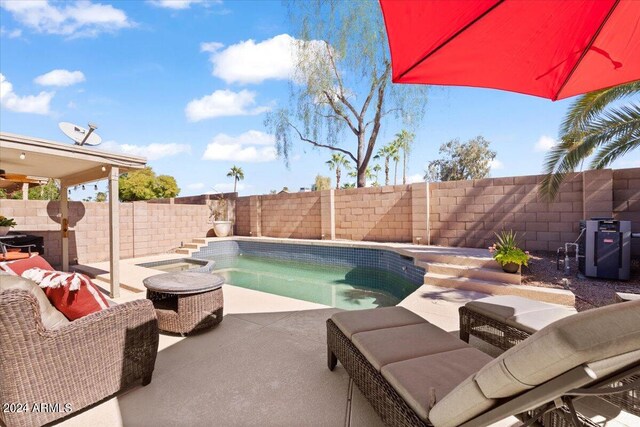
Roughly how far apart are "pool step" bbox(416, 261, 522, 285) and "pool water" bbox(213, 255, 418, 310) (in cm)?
62

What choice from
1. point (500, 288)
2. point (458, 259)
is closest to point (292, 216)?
point (458, 259)

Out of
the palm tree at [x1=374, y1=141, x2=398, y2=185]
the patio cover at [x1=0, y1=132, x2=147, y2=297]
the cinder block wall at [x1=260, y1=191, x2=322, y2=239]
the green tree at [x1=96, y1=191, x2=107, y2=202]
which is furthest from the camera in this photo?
the green tree at [x1=96, y1=191, x2=107, y2=202]

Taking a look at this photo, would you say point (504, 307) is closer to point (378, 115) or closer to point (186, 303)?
point (186, 303)

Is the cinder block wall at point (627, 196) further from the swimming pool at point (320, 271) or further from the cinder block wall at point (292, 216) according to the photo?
the cinder block wall at point (292, 216)

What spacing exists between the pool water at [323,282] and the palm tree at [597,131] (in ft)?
11.3

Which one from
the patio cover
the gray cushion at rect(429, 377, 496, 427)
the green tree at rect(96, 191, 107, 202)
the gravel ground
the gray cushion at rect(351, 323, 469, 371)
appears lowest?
the gravel ground

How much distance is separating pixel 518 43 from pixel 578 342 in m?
2.11

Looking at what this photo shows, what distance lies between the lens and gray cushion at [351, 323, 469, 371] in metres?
1.58

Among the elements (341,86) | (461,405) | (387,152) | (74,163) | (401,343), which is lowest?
(401,343)

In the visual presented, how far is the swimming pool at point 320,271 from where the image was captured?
5293mm

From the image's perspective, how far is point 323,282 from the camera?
20.5ft

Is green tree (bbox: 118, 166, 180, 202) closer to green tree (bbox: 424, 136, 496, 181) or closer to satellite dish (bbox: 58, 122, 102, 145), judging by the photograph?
satellite dish (bbox: 58, 122, 102, 145)

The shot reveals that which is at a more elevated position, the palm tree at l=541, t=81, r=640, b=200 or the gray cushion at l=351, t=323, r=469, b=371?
the palm tree at l=541, t=81, r=640, b=200

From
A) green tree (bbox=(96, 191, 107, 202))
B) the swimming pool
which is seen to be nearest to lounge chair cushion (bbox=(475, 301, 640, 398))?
the swimming pool
